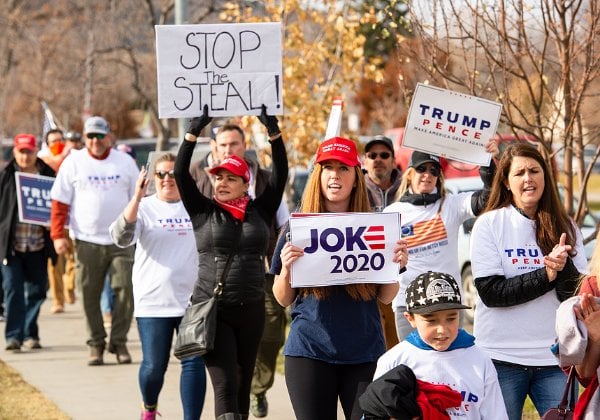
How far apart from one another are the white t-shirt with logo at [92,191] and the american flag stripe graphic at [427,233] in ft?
13.0

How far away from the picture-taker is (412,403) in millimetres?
4641

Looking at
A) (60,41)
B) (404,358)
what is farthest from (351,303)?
(60,41)

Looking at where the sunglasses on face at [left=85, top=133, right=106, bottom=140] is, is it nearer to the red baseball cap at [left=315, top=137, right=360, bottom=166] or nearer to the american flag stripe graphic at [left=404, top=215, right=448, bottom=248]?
the american flag stripe graphic at [left=404, top=215, right=448, bottom=248]

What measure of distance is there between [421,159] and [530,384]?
2264mm

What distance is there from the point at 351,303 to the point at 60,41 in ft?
85.2

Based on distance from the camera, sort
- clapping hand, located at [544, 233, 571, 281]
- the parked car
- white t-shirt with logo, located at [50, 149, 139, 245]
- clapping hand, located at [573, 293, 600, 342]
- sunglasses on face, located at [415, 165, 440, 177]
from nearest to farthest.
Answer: clapping hand, located at [573, 293, 600, 342], clapping hand, located at [544, 233, 571, 281], sunglasses on face, located at [415, 165, 440, 177], white t-shirt with logo, located at [50, 149, 139, 245], the parked car

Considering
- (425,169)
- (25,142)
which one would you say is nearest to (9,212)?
(25,142)

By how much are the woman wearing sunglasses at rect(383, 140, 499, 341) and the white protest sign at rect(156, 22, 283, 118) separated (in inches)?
42.1

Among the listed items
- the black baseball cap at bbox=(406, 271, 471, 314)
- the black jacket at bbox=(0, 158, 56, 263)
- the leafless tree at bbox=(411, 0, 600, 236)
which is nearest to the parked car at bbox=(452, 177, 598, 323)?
the black jacket at bbox=(0, 158, 56, 263)

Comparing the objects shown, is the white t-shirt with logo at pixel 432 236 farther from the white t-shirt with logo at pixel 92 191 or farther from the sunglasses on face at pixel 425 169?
the white t-shirt with logo at pixel 92 191

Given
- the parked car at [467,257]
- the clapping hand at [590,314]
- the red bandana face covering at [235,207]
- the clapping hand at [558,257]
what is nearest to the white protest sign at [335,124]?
the red bandana face covering at [235,207]

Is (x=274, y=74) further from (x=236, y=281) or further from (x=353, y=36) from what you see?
(x=353, y=36)

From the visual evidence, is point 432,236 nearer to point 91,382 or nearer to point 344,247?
point 344,247

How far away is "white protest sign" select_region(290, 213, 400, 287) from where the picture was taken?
5.68 meters
